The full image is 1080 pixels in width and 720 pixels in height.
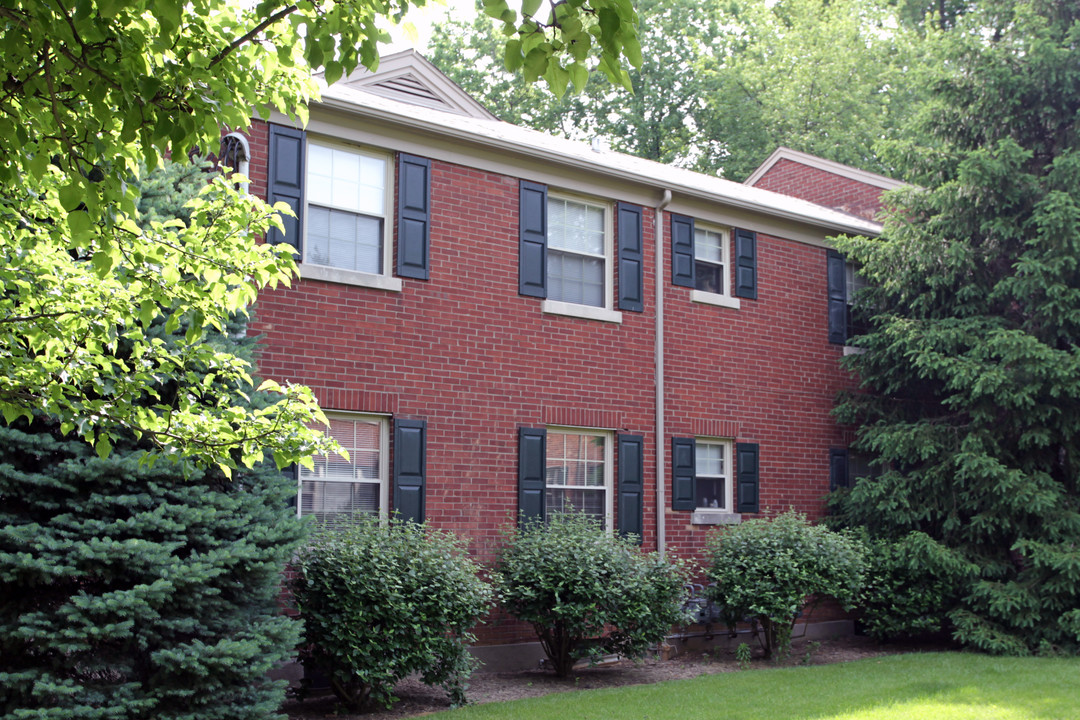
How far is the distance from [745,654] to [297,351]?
5.91 m

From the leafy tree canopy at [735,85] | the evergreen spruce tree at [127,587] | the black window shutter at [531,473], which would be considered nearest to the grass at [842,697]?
the evergreen spruce tree at [127,587]

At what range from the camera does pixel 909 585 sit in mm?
12945

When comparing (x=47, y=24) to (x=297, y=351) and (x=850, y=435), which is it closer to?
(x=297, y=351)

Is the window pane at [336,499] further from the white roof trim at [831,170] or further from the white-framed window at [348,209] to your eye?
the white roof trim at [831,170]

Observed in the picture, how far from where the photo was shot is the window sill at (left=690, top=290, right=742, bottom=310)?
1302 centimetres

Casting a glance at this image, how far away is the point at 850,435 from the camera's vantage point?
573 inches

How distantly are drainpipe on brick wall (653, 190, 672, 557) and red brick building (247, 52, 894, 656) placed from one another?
1.1 inches

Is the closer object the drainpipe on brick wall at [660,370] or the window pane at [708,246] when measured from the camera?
the drainpipe on brick wall at [660,370]

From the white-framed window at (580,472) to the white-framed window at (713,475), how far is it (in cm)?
149

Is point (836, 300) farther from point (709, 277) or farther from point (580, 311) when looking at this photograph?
point (580, 311)

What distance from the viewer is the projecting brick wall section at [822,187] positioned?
17625mm

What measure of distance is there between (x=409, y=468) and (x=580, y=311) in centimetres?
289

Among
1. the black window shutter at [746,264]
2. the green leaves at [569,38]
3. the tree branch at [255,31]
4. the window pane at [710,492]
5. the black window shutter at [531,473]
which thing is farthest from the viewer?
the black window shutter at [746,264]

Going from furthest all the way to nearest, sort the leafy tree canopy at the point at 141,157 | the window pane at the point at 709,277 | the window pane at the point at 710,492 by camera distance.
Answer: the window pane at the point at 709,277, the window pane at the point at 710,492, the leafy tree canopy at the point at 141,157
